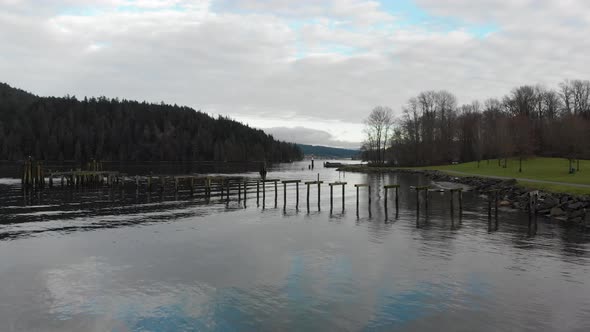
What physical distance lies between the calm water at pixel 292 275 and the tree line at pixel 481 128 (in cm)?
6420

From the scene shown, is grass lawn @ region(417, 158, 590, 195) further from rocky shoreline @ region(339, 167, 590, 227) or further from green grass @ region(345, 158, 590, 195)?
rocky shoreline @ region(339, 167, 590, 227)

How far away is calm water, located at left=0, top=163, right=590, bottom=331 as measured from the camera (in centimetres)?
1405

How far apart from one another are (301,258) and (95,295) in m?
9.92

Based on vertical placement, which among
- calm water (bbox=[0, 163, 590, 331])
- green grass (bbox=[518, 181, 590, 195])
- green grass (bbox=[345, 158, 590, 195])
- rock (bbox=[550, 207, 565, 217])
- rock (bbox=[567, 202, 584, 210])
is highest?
green grass (bbox=[345, 158, 590, 195])

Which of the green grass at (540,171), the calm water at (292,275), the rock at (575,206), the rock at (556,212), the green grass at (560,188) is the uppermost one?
the green grass at (540,171)

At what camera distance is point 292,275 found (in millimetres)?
18953

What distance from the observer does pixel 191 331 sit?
13188 millimetres

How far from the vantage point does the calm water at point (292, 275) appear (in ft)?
46.1

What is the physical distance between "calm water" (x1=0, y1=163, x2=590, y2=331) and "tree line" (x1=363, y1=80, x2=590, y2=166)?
211ft

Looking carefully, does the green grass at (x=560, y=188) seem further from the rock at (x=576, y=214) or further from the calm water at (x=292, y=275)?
the calm water at (x=292, y=275)

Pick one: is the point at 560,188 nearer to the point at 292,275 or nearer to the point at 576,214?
the point at 576,214

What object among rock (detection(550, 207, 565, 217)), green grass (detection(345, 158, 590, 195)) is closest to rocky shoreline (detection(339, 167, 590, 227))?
rock (detection(550, 207, 565, 217))

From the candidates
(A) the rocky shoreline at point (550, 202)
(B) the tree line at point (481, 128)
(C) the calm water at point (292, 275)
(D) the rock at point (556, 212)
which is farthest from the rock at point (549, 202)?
(B) the tree line at point (481, 128)

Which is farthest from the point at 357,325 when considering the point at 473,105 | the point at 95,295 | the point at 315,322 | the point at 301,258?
the point at 473,105
